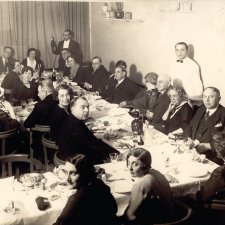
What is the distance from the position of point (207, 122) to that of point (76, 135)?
4.40ft

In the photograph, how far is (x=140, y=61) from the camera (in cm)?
654

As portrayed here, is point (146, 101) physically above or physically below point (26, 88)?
below

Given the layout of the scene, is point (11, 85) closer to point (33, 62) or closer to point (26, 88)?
point (26, 88)

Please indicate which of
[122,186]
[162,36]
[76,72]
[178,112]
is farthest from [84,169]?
[76,72]

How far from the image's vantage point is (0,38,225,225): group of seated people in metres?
2.27

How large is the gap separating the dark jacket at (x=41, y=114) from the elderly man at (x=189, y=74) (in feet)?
5.90

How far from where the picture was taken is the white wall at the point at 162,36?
4.65 m

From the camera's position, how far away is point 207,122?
3.95 metres

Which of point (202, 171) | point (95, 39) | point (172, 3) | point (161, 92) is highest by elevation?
point (172, 3)

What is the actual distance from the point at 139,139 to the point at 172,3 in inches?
94.6

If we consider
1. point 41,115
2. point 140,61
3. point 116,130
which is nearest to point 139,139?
point 116,130

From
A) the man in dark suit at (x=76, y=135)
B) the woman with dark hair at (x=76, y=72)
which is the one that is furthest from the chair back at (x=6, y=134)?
the woman with dark hair at (x=76, y=72)

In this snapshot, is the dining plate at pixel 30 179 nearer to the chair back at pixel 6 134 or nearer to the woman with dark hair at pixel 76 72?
the chair back at pixel 6 134

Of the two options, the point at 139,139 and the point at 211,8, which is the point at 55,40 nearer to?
the point at 211,8
